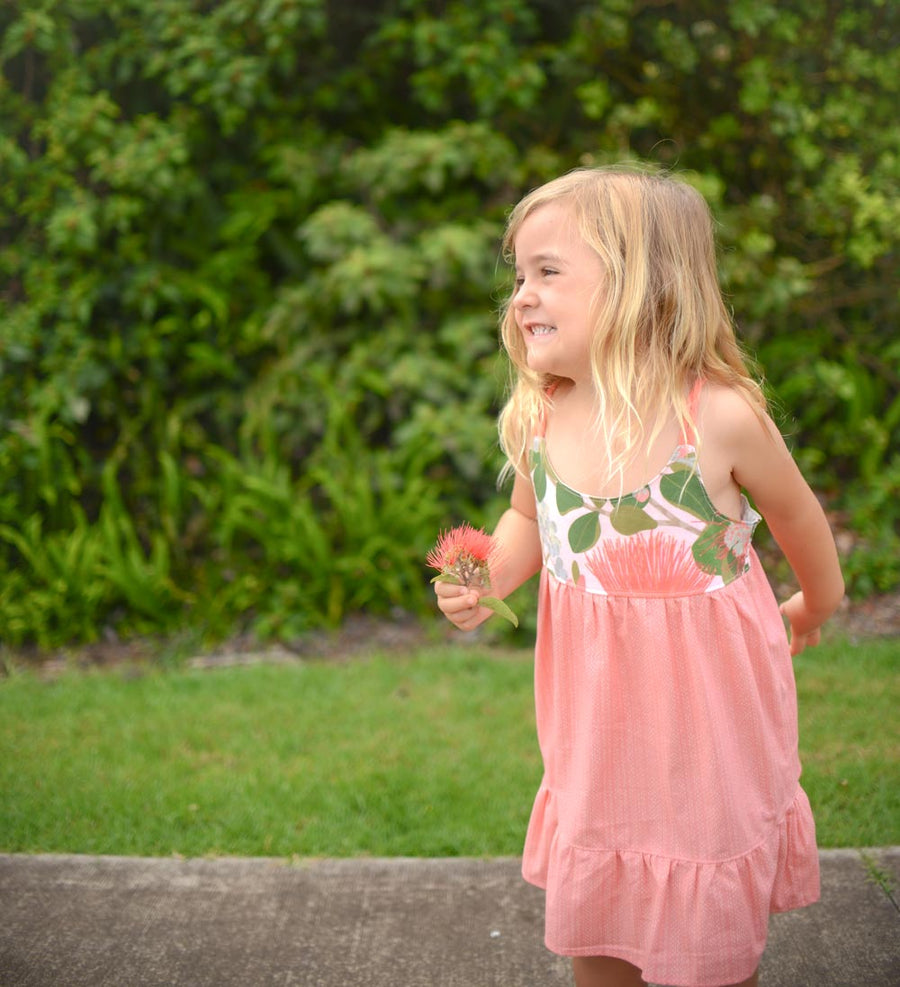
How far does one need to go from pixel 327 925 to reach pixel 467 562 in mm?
1113

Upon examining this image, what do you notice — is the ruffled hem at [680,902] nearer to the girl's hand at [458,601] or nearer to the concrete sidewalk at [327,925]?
the girl's hand at [458,601]

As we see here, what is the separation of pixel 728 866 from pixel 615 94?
4.14 m

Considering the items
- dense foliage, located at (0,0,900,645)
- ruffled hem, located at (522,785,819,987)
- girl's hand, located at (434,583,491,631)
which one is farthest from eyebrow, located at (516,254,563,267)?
dense foliage, located at (0,0,900,645)

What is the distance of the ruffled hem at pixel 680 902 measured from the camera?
1646mm

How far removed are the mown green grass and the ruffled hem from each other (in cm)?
95

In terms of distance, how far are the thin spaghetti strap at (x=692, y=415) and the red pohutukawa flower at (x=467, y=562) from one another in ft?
1.17

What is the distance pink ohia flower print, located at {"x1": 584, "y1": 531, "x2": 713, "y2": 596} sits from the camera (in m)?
1.67

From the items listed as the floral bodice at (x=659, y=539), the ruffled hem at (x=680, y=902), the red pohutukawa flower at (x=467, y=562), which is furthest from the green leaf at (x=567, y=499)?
the ruffled hem at (x=680, y=902)

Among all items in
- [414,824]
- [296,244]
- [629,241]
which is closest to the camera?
[629,241]

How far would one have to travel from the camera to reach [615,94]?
4961 mm

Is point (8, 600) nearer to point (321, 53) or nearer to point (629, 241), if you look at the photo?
point (321, 53)

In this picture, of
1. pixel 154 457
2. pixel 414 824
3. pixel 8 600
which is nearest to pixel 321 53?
pixel 154 457

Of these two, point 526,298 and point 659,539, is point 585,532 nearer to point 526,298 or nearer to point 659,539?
point 659,539

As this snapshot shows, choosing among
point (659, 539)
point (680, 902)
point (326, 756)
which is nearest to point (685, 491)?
point (659, 539)
